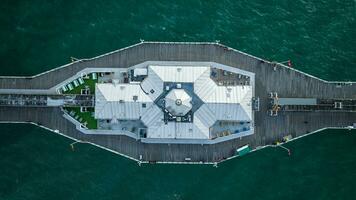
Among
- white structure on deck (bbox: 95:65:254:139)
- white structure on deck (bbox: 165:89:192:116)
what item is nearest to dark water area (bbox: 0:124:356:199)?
white structure on deck (bbox: 95:65:254:139)

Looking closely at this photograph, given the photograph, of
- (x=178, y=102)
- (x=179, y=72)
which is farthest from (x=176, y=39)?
(x=178, y=102)

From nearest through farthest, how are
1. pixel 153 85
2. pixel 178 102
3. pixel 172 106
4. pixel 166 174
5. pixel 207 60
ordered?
pixel 178 102, pixel 172 106, pixel 153 85, pixel 166 174, pixel 207 60

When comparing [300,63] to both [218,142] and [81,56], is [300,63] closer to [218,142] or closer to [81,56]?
[218,142]

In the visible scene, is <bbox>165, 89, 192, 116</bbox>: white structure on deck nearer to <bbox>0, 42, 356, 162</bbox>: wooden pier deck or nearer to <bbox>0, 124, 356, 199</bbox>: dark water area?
<bbox>0, 42, 356, 162</bbox>: wooden pier deck

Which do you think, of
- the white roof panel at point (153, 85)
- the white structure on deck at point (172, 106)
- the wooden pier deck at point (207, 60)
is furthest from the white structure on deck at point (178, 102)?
the wooden pier deck at point (207, 60)

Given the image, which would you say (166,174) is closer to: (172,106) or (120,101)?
(172,106)

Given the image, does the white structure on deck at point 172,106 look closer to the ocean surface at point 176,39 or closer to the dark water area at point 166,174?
the ocean surface at point 176,39

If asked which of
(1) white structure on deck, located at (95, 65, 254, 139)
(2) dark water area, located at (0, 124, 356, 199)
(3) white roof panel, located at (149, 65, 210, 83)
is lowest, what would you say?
(2) dark water area, located at (0, 124, 356, 199)
